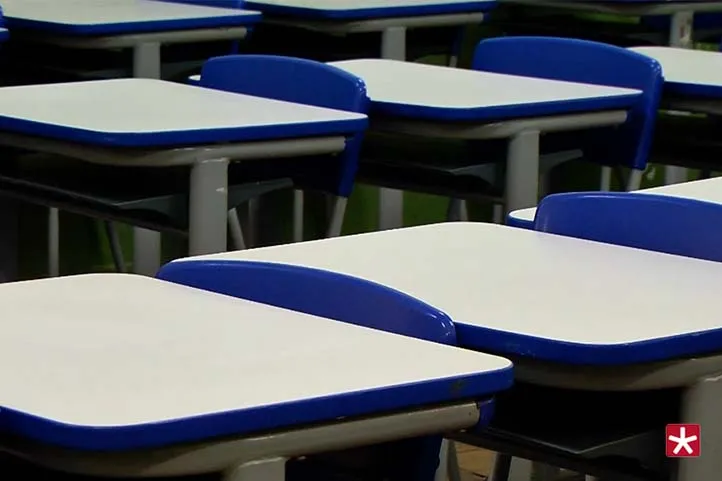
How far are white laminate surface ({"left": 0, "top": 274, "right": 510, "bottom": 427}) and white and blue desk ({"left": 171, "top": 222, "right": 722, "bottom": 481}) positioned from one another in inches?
5.1

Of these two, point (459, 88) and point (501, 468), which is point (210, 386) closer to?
point (501, 468)

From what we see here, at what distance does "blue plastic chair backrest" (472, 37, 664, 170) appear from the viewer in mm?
3316

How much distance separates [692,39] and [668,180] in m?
0.57

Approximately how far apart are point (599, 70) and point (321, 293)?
2.01 metres

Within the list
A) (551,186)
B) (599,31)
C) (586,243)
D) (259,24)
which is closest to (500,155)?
(586,243)

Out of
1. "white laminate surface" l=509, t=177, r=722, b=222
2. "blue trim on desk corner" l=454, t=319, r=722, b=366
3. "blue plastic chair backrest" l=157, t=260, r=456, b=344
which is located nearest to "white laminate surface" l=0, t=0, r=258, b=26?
"white laminate surface" l=509, t=177, r=722, b=222

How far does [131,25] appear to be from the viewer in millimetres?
3861

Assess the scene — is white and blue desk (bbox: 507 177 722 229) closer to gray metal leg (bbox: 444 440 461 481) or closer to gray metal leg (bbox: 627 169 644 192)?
gray metal leg (bbox: 444 440 461 481)

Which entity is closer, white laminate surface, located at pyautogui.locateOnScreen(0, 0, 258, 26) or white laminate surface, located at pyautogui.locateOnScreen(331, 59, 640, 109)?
white laminate surface, located at pyautogui.locateOnScreen(331, 59, 640, 109)

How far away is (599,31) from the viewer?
17.4ft

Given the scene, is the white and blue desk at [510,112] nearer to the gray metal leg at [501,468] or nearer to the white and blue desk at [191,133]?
the white and blue desk at [191,133]

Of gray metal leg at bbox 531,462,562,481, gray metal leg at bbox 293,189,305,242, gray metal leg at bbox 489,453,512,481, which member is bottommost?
gray metal leg at bbox 293,189,305,242

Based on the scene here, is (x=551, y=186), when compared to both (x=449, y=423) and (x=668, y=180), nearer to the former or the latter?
(x=668, y=180)

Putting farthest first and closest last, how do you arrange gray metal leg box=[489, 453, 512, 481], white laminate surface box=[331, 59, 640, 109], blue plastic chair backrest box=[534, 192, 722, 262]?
white laminate surface box=[331, 59, 640, 109]
gray metal leg box=[489, 453, 512, 481]
blue plastic chair backrest box=[534, 192, 722, 262]
